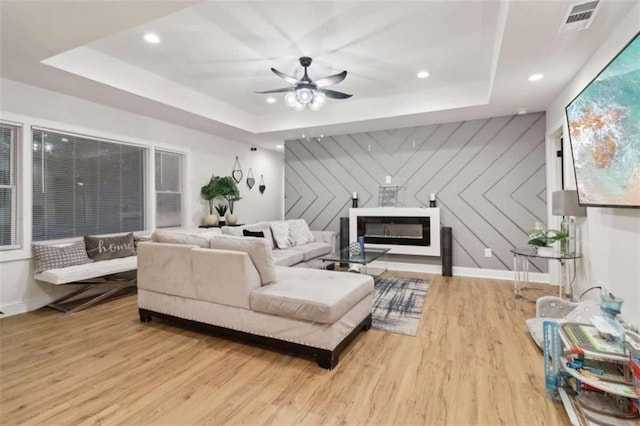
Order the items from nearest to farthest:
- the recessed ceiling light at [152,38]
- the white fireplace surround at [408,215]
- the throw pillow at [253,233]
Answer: the recessed ceiling light at [152,38], the throw pillow at [253,233], the white fireplace surround at [408,215]

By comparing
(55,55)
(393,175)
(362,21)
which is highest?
(362,21)

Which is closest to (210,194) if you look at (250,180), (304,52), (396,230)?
(250,180)

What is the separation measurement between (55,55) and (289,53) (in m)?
2.12

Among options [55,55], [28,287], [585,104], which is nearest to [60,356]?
[28,287]

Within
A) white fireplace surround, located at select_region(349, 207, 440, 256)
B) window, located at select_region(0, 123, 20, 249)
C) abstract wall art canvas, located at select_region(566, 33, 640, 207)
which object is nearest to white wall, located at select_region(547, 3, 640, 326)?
abstract wall art canvas, located at select_region(566, 33, 640, 207)

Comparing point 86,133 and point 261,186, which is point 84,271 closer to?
point 86,133

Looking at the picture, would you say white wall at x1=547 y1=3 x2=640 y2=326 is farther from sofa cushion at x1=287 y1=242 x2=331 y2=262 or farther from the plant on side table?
the plant on side table

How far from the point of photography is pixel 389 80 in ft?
13.7

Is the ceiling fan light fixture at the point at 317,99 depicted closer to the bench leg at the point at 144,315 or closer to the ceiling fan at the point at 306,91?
the ceiling fan at the point at 306,91

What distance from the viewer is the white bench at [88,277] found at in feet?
10.8

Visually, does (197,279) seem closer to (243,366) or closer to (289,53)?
(243,366)

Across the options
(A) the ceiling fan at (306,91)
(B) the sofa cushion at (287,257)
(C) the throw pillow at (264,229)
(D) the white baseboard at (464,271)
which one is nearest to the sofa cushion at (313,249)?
(B) the sofa cushion at (287,257)

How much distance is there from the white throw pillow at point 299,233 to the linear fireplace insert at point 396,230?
0.97 meters

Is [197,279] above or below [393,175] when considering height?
below
